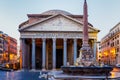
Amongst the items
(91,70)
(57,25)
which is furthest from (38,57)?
(91,70)

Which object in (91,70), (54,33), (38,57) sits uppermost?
(54,33)

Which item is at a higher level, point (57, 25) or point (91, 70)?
point (57, 25)

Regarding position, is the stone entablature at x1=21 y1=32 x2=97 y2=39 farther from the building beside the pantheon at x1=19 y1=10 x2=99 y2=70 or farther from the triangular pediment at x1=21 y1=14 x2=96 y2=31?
the triangular pediment at x1=21 y1=14 x2=96 y2=31

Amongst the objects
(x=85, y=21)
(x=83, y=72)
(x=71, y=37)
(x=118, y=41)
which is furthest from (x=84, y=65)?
(x=118, y=41)

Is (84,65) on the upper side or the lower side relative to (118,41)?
lower

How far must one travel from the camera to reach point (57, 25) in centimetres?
6406

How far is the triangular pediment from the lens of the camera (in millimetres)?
63469

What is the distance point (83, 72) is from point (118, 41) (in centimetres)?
5872

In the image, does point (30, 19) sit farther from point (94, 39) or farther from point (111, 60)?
point (111, 60)

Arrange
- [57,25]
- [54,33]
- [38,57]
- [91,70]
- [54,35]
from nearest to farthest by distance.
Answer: [91,70]
[54,35]
[54,33]
[57,25]
[38,57]

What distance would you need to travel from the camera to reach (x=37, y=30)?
63094mm

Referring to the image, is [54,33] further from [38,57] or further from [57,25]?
[38,57]

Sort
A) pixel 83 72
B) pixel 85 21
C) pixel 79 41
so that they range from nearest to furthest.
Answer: pixel 83 72 → pixel 85 21 → pixel 79 41

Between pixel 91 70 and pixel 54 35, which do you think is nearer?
pixel 91 70
